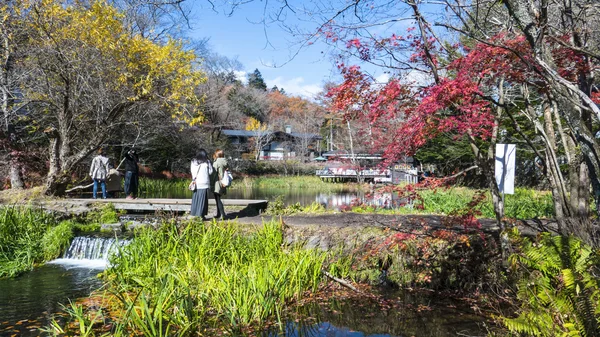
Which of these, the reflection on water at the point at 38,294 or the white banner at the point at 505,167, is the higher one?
the white banner at the point at 505,167

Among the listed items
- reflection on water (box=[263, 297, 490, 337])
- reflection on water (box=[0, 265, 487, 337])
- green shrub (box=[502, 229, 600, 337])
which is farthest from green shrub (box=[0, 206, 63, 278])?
green shrub (box=[502, 229, 600, 337])

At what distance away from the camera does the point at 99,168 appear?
11742 millimetres

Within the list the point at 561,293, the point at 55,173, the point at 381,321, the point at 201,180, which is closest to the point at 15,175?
the point at 55,173

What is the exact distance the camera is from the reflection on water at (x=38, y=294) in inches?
178

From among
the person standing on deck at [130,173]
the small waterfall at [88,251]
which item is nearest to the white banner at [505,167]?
the small waterfall at [88,251]

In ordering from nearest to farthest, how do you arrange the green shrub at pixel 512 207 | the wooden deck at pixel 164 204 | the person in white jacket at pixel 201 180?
1. the person in white jacket at pixel 201 180
2. the green shrub at pixel 512 207
3. the wooden deck at pixel 164 204

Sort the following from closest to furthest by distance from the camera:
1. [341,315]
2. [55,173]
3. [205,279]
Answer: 1. [205,279]
2. [341,315]
3. [55,173]

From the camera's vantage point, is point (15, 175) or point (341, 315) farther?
point (15, 175)

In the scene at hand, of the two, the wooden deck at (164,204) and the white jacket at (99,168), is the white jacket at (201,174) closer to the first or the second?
the wooden deck at (164,204)

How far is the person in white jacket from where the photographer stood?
8094mm

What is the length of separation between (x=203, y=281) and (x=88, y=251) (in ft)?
13.3

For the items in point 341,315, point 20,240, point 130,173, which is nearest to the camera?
point 341,315

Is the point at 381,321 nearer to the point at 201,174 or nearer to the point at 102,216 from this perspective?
the point at 201,174

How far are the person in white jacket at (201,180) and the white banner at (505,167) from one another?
4.93 m
